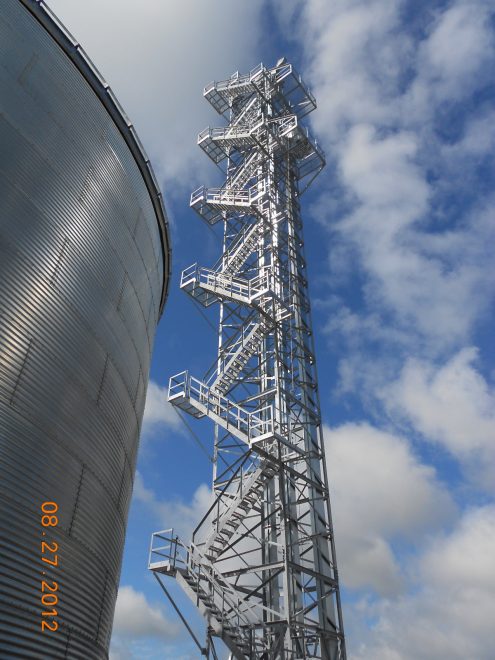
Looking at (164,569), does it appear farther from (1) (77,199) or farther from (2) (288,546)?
(1) (77,199)

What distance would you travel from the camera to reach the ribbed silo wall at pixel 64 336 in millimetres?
8680

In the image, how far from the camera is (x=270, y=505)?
20.2m

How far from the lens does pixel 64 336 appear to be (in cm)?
1050

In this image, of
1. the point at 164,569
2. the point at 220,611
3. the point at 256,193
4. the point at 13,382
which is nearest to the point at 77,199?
the point at 13,382
